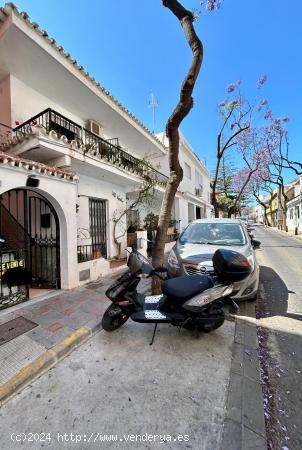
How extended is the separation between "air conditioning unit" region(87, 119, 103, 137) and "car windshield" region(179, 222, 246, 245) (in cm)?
576

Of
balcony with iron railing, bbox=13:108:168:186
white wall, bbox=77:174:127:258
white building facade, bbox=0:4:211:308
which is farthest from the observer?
white wall, bbox=77:174:127:258

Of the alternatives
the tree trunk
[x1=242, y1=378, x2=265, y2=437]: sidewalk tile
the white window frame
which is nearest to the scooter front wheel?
the tree trunk

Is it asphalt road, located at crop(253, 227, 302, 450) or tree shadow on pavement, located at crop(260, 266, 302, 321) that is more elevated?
tree shadow on pavement, located at crop(260, 266, 302, 321)

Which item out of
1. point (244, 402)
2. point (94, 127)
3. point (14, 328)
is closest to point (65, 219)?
point (14, 328)

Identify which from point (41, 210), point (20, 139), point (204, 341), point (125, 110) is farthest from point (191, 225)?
point (125, 110)

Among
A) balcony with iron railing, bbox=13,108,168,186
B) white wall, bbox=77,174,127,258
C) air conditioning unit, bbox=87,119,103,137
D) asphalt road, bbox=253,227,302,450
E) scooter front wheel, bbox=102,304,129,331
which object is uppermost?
air conditioning unit, bbox=87,119,103,137

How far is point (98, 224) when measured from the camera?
813 centimetres

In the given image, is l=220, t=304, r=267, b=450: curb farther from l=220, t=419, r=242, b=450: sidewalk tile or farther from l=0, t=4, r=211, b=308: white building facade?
l=0, t=4, r=211, b=308: white building facade

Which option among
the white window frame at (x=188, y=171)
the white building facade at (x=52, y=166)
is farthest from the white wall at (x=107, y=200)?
the white window frame at (x=188, y=171)

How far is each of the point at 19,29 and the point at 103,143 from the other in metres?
3.57

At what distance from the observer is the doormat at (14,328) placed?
9.94 feet

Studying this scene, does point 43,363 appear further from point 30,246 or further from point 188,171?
point 188,171

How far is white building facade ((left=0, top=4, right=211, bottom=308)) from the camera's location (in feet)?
14.8

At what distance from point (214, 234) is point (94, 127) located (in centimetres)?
659
